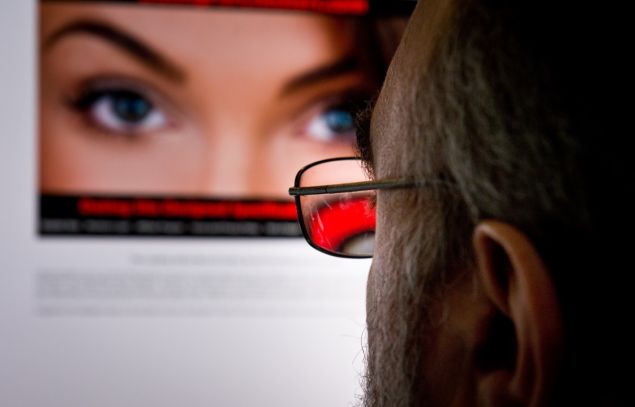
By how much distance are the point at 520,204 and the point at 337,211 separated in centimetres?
35

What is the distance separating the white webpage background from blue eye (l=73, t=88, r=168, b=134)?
0.53ft

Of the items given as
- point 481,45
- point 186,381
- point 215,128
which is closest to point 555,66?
point 481,45

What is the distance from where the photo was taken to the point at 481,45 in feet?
1.62

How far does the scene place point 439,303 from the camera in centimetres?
55

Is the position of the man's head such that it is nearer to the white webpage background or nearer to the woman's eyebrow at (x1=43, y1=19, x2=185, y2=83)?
the white webpage background

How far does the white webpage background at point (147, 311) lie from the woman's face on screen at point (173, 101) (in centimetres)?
11

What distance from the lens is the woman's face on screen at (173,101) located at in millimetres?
1859

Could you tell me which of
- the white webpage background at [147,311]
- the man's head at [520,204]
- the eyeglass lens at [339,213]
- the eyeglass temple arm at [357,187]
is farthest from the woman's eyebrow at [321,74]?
the man's head at [520,204]

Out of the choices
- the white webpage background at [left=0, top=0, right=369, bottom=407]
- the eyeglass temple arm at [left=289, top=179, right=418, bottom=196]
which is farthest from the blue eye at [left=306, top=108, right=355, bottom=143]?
the eyeglass temple arm at [left=289, top=179, right=418, bottom=196]

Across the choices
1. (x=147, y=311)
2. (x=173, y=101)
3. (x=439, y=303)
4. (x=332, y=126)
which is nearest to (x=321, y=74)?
(x=332, y=126)

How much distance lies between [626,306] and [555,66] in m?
0.19

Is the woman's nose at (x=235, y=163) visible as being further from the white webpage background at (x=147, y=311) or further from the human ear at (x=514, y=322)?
the human ear at (x=514, y=322)

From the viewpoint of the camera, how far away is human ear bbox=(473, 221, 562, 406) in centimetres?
45

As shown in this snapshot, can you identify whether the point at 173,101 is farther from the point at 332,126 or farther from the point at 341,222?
the point at 341,222
